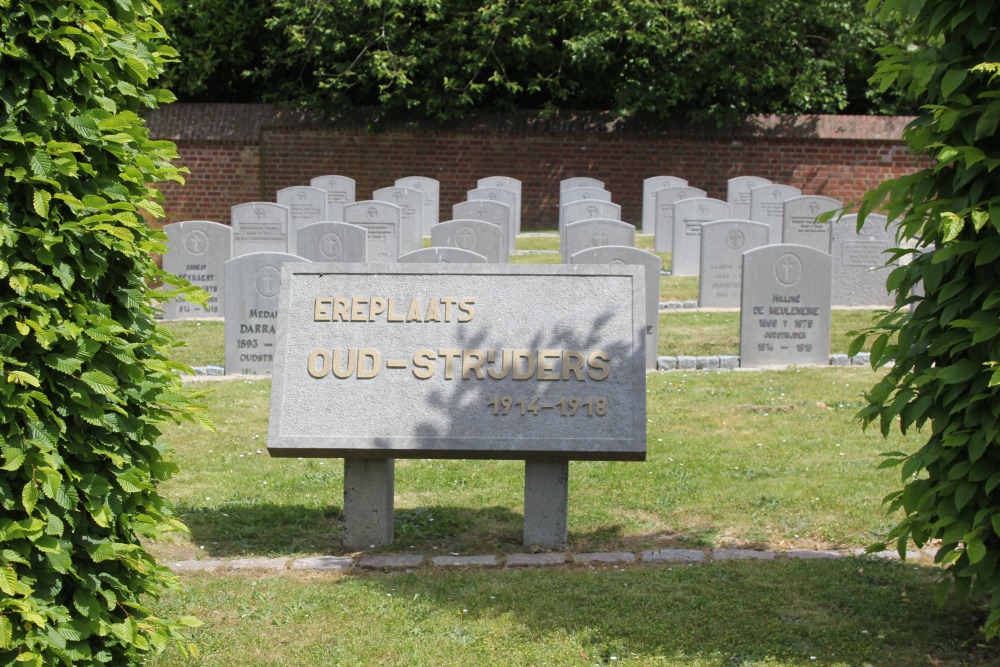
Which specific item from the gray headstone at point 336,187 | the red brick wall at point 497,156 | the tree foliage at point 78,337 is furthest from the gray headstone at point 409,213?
the tree foliage at point 78,337

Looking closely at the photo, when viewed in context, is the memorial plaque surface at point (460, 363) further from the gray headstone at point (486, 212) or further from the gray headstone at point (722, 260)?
the gray headstone at point (486, 212)

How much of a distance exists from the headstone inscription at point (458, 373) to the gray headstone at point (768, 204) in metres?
13.6

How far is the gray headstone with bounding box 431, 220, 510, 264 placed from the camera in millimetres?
14992

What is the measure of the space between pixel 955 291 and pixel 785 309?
716 cm

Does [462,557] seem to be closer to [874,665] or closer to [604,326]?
[604,326]

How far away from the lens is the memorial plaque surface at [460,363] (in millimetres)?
6062

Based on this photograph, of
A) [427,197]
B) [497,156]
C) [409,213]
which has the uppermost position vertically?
[497,156]

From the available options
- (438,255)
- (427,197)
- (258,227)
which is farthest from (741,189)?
(438,255)

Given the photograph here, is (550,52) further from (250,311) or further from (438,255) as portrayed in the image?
(250,311)

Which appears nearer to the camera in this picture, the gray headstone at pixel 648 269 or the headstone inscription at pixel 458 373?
the headstone inscription at pixel 458 373

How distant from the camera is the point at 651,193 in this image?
22281mm

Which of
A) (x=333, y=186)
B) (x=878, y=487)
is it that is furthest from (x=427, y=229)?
(x=878, y=487)

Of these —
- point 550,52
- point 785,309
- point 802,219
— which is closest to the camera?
point 785,309

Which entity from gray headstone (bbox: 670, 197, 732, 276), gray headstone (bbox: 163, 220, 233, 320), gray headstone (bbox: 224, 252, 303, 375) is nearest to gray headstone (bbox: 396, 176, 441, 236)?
gray headstone (bbox: 670, 197, 732, 276)
